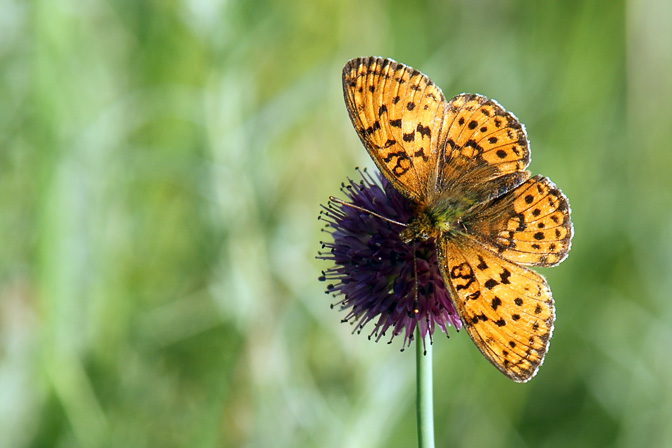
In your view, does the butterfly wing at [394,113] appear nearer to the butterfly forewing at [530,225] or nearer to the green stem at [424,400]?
the butterfly forewing at [530,225]

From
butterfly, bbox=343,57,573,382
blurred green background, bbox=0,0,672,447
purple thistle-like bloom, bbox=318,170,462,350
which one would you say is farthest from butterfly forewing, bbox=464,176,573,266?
blurred green background, bbox=0,0,672,447

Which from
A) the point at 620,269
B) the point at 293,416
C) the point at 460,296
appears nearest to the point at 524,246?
the point at 460,296

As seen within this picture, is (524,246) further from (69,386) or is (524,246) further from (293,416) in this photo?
(69,386)

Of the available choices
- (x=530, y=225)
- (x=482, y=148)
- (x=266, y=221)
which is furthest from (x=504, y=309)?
(x=266, y=221)

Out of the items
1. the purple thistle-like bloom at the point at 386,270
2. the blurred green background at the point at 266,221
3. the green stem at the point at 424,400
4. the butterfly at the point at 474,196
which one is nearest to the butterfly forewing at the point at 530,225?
the butterfly at the point at 474,196

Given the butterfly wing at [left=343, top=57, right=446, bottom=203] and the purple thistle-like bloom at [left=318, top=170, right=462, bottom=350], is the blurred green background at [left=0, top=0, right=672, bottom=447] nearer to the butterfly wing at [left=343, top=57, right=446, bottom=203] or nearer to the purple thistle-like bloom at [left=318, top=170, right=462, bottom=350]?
the purple thistle-like bloom at [left=318, top=170, right=462, bottom=350]
